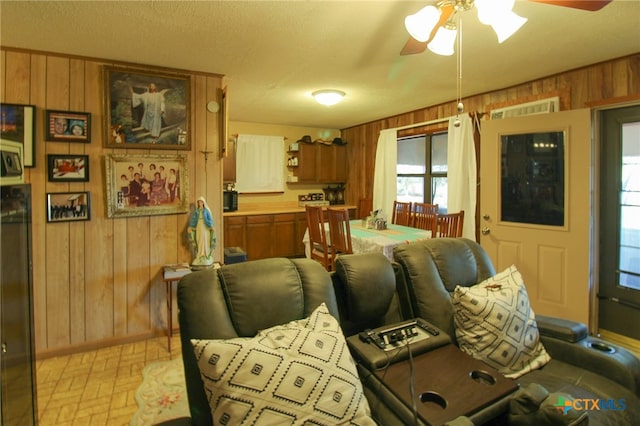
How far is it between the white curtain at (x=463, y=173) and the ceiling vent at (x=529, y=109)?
35 centimetres

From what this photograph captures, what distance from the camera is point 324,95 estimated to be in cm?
353

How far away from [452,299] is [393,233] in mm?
1746

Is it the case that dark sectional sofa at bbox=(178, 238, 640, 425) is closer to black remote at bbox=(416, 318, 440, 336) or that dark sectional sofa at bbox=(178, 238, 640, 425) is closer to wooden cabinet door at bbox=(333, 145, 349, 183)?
black remote at bbox=(416, 318, 440, 336)

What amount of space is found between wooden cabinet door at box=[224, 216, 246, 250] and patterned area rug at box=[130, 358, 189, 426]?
247 cm

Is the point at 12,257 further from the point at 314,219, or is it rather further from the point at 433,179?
the point at 433,179

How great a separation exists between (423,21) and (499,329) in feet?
4.58

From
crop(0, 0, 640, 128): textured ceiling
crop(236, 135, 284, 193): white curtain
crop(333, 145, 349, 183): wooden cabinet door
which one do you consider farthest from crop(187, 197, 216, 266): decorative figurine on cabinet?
crop(333, 145, 349, 183): wooden cabinet door

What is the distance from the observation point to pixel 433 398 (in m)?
1.15

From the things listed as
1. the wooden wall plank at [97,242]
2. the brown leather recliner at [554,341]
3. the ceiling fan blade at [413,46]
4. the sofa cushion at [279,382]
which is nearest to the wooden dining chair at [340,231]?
the brown leather recliner at [554,341]

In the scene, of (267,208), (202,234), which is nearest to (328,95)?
(202,234)

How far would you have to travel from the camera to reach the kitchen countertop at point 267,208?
5089 millimetres

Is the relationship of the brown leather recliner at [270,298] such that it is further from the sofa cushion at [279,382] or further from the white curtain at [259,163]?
the white curtain at [259,163]

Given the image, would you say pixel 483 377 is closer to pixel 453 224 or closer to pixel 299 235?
pixel 453 224

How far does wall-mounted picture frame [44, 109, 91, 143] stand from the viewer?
2.49 m
